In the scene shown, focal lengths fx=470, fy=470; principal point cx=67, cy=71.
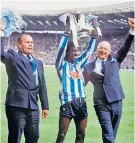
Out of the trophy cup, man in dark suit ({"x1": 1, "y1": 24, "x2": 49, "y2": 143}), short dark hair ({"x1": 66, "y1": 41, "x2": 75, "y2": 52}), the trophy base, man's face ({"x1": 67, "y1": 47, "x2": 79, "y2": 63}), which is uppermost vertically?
the trophy cup

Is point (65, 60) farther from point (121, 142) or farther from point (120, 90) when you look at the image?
point (121, 142)

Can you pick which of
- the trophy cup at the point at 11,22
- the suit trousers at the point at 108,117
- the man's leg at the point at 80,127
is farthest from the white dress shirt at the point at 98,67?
the trophy cup at the point at 11,22

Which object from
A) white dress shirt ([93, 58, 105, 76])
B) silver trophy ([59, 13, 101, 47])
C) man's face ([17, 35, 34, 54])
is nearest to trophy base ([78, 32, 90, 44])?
silver trophy ([59, 13, 101, 47])

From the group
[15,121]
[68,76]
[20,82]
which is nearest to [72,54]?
[68,76]

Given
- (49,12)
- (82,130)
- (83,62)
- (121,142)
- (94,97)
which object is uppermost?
(49,12)

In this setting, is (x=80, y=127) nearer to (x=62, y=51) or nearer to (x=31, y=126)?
(x=31, y=126)

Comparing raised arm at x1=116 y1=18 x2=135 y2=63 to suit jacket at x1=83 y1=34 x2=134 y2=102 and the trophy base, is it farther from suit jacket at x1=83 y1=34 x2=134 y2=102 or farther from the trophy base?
the trophy base

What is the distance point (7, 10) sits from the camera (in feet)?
13.6

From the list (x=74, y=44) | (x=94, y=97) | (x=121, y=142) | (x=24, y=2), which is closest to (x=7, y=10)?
(x=24, y=2)

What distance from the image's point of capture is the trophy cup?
4078 millimetres

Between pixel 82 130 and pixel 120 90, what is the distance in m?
0.51

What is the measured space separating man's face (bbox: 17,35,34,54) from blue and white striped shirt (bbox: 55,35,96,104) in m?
0.31

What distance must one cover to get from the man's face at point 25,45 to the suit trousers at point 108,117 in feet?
2.79

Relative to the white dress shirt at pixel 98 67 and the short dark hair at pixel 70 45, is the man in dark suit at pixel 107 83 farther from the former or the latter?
the short dark hair at pixel 70 45
